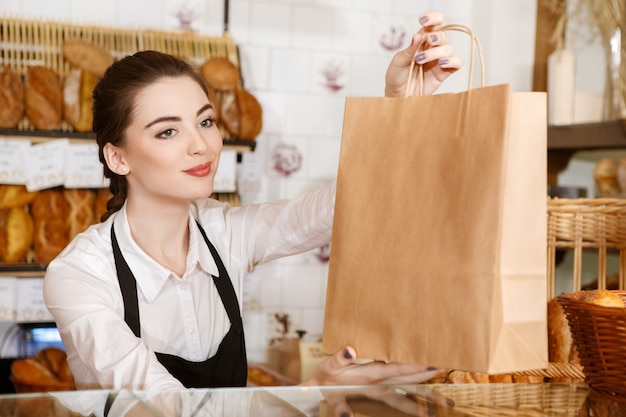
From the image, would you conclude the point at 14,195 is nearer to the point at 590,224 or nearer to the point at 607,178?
the point at 590,224

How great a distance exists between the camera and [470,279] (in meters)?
0.89

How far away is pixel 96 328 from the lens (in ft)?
4.21

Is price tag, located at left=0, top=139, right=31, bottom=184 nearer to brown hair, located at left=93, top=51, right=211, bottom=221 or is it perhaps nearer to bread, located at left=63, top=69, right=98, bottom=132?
bread, located at left=63, top=69, right=98, bottom=132

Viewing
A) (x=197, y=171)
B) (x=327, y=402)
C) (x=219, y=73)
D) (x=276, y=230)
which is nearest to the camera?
(x=327, y=402)

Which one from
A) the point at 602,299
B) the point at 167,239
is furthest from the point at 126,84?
the point at 602,299

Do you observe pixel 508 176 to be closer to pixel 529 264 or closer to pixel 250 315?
pixel 529 264

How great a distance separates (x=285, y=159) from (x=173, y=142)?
5.68ft

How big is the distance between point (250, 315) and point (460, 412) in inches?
92.6

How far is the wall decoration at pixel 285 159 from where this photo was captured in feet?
10.6

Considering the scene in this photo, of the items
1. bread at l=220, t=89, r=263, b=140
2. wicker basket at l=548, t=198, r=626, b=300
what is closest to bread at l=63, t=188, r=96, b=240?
bread at l=220, t=89, r=263, b=140

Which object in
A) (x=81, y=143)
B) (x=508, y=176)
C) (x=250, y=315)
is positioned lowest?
(x=250, y=315)

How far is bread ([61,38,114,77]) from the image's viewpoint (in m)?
2.77

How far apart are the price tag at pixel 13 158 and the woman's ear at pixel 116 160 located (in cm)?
119

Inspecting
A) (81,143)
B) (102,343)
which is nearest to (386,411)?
(102,343)
